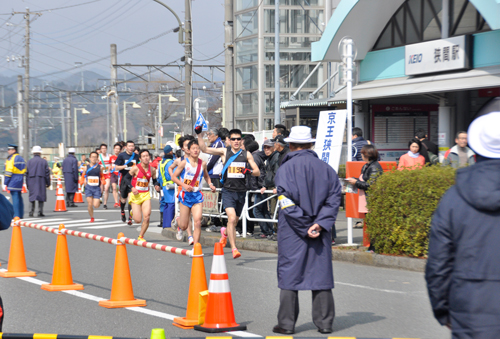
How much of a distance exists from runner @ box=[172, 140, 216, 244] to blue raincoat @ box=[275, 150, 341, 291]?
515 centimetres

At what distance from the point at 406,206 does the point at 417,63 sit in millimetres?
9904

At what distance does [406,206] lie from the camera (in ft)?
31.6

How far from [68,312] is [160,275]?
255cm

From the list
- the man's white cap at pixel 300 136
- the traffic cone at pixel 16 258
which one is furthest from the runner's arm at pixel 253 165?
the man's white cap at pixel 300 136

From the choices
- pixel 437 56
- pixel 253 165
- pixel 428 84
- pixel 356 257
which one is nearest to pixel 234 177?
pixel 253 165

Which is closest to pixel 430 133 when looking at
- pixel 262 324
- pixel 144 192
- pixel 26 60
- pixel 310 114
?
pixel 310 114

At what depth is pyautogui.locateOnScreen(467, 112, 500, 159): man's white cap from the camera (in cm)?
320

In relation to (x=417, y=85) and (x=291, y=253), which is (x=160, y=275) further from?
(x=417, y=85)

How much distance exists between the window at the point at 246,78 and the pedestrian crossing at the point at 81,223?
2492 cm

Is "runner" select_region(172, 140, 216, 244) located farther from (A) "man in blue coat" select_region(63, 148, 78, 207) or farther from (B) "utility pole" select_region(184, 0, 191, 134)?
(A) "man in blue coat" select_region(63, 148, 78, 207)

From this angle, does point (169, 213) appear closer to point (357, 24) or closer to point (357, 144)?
point (357, 144)

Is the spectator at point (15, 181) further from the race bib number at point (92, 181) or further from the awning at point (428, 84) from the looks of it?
the awning at point (428, 84)

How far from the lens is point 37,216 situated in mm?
19656

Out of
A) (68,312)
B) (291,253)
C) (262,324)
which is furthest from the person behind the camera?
(68,312)
